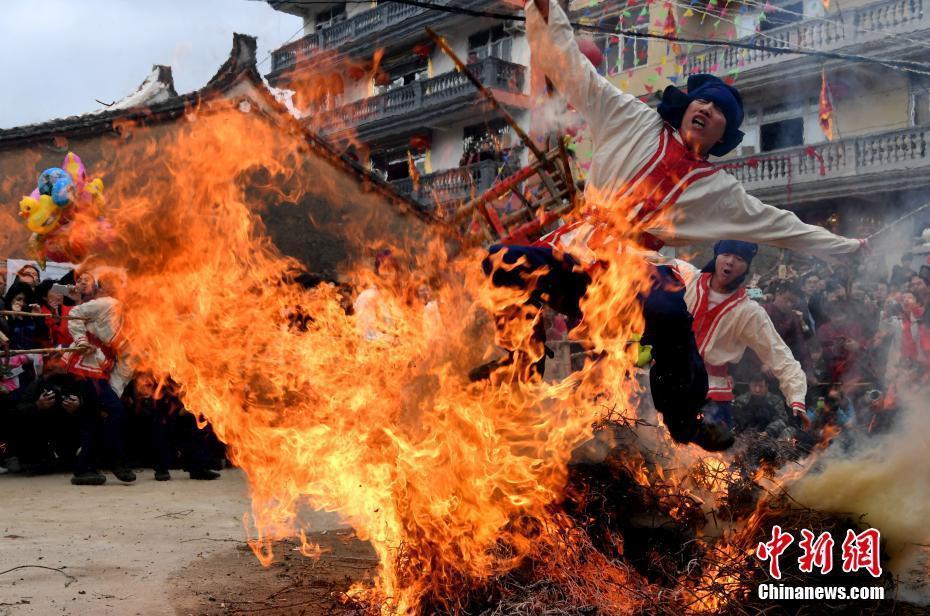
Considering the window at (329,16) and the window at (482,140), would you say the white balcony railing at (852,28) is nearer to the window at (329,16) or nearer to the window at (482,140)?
the window at (482,140)

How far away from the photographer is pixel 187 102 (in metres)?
10.2

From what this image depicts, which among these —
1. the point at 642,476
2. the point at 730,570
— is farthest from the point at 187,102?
the point at 730,570

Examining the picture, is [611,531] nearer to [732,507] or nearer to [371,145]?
[732,507]

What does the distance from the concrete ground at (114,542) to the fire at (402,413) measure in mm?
273

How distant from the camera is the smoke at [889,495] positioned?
3.56 metres

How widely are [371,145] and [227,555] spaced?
20369 millimetres

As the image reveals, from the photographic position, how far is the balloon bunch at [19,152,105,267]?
8.25 metres

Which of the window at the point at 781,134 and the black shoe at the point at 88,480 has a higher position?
the window at the point at 781,134

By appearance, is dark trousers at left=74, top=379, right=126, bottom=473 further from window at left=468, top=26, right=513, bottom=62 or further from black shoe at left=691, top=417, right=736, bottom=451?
window at left=468, top=26, right=513, bottom=62

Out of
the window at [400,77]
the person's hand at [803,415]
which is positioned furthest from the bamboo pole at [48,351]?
the window at [400,77]

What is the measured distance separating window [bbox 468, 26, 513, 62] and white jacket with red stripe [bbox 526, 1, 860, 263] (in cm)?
1798

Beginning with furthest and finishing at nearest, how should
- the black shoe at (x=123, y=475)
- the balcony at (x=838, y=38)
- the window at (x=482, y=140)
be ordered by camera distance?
the window at (x=482, y=140), the balcony at (x=838, y=38), the black shoe at (x=123, y=475)

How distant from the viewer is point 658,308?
3.94 meters

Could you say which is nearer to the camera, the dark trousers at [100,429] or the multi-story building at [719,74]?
the dark trousers at [100,429]
